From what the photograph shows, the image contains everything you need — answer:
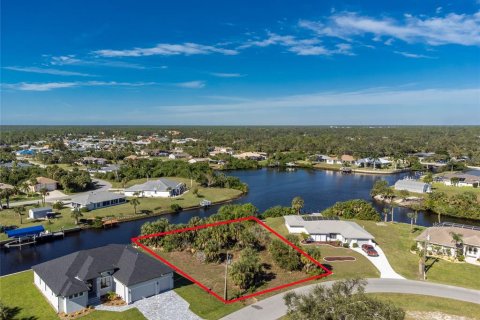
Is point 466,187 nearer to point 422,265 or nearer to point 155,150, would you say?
point 422,265

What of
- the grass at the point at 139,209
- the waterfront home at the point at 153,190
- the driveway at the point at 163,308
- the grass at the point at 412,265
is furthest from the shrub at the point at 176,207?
the driveway at the point at 163,308

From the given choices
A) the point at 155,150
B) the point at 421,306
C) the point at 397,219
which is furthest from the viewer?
the point at 155,150

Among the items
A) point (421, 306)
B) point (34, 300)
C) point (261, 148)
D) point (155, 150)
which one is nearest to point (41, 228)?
point (34, 300)

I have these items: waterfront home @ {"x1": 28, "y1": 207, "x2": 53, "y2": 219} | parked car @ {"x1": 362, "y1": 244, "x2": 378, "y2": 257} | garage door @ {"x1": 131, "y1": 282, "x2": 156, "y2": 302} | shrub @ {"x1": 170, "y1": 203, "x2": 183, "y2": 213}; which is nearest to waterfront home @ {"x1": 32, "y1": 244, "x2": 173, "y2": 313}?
garage door @ {"x1": 131, "y1": 282, "x2": 156, "y2": 302}

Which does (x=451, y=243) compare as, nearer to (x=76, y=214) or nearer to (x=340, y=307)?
(x=340, y=307)

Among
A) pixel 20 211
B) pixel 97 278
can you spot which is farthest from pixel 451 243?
pixel 20 211

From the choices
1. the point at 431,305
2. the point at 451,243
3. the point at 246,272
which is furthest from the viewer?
the point at 451,243

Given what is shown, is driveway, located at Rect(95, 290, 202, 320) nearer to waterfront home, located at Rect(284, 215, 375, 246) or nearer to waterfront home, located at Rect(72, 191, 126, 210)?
waterfront home, located at Rect(284, 215, 375, 246)
